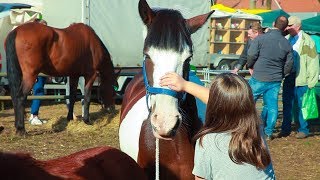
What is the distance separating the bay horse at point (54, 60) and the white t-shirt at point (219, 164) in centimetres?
643

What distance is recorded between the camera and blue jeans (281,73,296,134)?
30.0ft

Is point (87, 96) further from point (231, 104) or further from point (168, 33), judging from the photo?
point (231, 104)

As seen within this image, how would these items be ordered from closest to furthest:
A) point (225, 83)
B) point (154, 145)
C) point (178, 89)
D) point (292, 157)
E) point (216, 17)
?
point (225, 83), point (178, 89), point (154, 145), point (292, 157), point (216, 17)

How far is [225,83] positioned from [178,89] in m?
0.42

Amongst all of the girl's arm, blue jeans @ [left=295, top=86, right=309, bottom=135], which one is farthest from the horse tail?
the girl's arm

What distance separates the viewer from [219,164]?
104 inches

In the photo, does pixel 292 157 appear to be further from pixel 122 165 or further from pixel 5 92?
pixel 5 92

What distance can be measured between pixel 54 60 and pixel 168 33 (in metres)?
6.11

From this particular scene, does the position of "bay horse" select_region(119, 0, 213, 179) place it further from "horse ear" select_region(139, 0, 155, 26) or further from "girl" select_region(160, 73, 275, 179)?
"girl" select_region(160, 73, 275, 179)

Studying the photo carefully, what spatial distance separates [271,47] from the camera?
8.34m

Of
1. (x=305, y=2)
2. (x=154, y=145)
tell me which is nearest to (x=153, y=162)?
(x=154, y=145)

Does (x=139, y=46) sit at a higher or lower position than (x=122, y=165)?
lower

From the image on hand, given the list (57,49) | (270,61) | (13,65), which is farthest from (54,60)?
(270,61)

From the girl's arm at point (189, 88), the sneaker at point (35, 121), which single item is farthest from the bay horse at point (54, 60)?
the girl's arm at point (189, 88)
